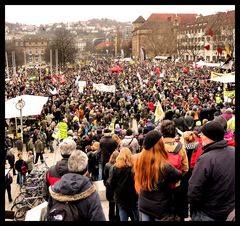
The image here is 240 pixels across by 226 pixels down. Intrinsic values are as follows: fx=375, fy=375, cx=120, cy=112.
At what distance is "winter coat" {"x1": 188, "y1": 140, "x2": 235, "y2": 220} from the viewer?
312 centimetres

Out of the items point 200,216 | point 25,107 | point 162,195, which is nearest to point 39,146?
point 25,107

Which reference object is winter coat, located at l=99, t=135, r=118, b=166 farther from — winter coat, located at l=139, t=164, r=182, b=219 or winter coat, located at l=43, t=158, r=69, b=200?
winter coat, located at l=139, t=164, r=182, b=219

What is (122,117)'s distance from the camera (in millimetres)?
16406

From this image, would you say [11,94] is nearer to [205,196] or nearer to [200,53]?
[205,196]

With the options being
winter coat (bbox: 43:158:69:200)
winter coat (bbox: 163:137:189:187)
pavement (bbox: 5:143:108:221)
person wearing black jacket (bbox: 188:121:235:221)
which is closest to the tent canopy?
pavement (bbox: 5:143:108:221)

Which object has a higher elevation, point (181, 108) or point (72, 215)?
point (72, 215)

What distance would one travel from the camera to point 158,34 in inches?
A: 3625

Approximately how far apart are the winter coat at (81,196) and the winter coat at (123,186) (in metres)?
1.29

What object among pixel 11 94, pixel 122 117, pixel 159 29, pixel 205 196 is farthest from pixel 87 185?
pixel 159 29

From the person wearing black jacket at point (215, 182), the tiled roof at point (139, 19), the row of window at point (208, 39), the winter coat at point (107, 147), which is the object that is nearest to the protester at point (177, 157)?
the person wearing black jacket at point (215, 182)

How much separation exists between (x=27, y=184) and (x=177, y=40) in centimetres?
8685

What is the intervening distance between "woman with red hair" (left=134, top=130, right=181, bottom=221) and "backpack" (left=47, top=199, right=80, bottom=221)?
0.75m

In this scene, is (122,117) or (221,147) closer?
(221,147)

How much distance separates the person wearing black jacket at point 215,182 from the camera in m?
3.12
